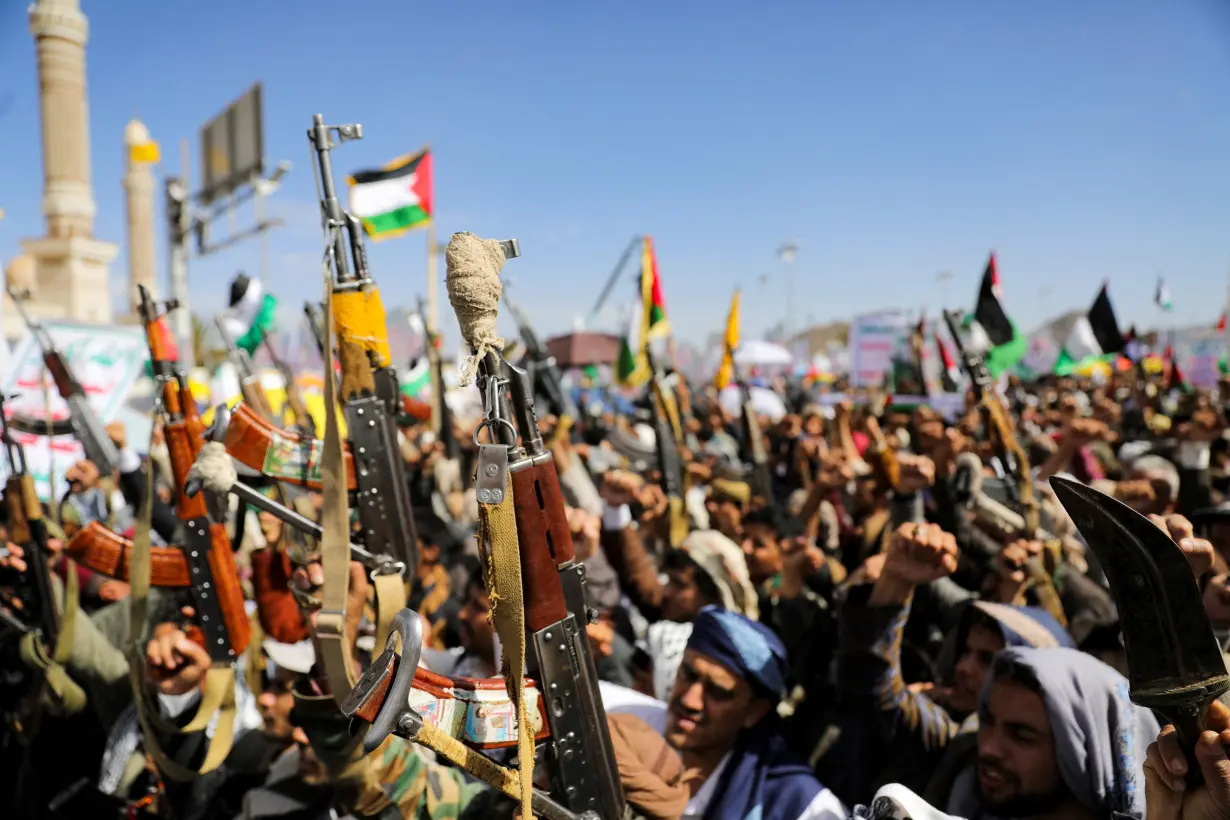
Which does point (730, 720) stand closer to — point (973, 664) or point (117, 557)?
point (973, 664)

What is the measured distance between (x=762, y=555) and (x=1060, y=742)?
2.26 metres

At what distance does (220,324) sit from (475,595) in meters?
3.24

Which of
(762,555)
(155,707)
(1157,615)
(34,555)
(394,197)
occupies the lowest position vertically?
(155,707)

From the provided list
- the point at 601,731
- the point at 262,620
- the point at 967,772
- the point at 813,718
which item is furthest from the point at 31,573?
the point at 967,772

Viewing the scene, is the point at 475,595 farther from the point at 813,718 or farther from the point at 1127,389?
the point at 1127,389

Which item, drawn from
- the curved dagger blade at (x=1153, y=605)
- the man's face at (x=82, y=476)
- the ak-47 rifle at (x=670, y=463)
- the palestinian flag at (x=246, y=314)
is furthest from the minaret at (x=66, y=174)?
the curved dagger blade at (x=1153, y=605)

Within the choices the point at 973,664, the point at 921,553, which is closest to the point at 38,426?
the point at 921,553

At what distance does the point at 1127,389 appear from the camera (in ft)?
57.2

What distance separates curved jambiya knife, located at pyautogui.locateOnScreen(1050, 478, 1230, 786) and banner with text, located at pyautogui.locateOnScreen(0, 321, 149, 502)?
7.41m

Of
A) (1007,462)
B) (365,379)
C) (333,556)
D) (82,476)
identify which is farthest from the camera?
(82,476)

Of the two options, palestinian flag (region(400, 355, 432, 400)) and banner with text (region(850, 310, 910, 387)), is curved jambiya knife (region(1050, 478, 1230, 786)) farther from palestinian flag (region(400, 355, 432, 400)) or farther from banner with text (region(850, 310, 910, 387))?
banner with text (region(850, 310, 910, 387))

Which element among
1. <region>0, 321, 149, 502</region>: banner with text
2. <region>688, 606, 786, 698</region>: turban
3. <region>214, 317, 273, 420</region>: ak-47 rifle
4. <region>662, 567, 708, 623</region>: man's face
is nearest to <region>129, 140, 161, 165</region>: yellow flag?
<region>0, 321, 149, 502</region>: banner with text

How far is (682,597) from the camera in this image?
12.5 ft

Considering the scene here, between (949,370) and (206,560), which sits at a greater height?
(949,370)
